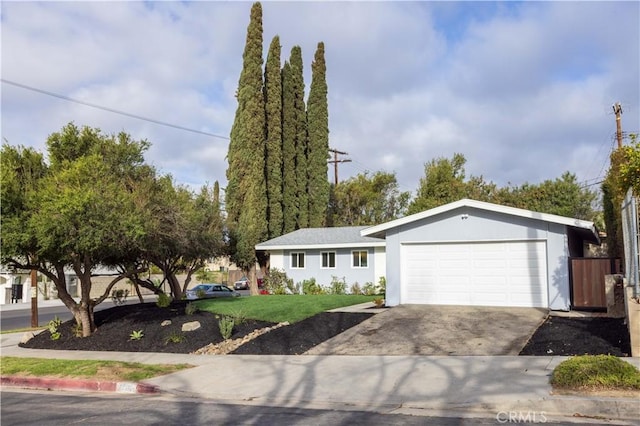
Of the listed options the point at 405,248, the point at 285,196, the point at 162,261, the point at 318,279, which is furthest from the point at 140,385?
the point at 285,196

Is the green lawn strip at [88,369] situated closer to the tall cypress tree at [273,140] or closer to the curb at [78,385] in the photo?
the curb at [78,385]

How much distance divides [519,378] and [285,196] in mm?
30683

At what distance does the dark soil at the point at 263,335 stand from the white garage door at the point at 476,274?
2.38 metres

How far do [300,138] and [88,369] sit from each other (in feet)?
103

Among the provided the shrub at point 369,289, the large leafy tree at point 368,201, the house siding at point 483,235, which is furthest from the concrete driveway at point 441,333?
the large leafy tree at point 368,201

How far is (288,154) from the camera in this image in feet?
130

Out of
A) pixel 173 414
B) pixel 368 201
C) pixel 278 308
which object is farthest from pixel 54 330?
pixel 368 201

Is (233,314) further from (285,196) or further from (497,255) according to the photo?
(285,196)

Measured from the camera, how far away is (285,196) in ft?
128

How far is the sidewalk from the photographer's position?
768 centimetres

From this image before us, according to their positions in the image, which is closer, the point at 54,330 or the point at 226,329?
the point at 226,329

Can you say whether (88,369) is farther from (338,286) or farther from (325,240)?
(325,240)

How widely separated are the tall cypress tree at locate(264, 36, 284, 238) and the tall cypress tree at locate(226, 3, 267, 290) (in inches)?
44.3

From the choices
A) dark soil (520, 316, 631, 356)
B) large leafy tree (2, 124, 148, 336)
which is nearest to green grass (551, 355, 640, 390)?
dark soil (520, 316, 631, 356)
